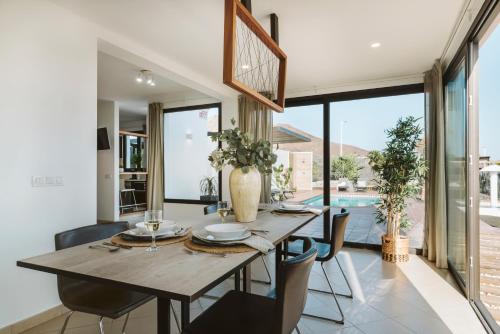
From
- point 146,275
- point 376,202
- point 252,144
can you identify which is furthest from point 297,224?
point 376,202

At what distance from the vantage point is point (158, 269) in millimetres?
1042

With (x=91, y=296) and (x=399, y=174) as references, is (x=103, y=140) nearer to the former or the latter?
(x=91, y=296)

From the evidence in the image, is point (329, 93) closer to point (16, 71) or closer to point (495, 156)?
point (495, 156)

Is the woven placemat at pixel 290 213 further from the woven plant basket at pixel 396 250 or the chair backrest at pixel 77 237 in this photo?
the woven plant basket at pixel 396 250

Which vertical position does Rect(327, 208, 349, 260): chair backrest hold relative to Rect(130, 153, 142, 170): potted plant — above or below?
below

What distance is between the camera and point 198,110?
543 centimetres

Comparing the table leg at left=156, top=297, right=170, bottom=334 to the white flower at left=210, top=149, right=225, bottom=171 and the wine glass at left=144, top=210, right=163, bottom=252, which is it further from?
the white flower at left=210, top=149, right=225, bottom=171

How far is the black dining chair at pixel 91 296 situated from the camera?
4.88 ft

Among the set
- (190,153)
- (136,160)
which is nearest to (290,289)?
(190,153)

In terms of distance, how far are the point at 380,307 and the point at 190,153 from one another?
4.04 meters

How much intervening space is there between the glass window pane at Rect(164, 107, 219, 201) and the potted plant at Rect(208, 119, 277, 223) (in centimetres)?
334

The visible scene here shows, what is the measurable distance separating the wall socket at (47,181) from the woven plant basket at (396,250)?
3615mm

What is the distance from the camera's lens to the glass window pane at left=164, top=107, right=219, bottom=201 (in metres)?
5.34

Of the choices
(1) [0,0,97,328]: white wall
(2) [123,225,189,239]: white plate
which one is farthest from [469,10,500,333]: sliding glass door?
(1) [0,0,97,328]: white wall
